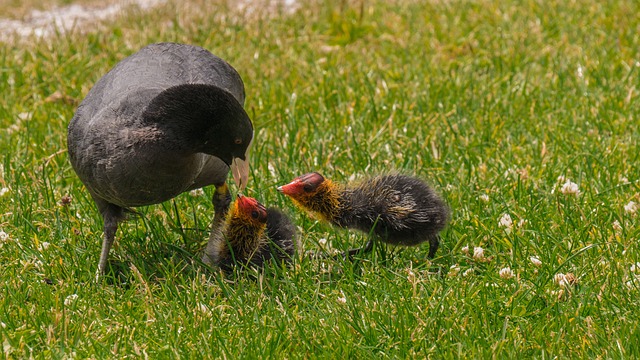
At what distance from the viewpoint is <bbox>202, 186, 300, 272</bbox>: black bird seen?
16.3 feet

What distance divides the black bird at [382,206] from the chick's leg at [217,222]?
419mm

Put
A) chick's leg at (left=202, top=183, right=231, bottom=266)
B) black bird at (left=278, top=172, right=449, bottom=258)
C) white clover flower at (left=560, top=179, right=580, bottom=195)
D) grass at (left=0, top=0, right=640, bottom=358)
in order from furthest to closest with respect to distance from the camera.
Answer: white clover flower at (left=560, top=179, right=580, bottom=195), chick's leg at (left=202, top=183, right=231, bottom=266), black bird at (left=278, top=172, right=449, bottom=258), grass at (left=0, top=0, right=640, bottom=358)

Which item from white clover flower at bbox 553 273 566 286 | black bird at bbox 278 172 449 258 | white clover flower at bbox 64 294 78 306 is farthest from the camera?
Answer: black bird at bbox 278 172 449 258

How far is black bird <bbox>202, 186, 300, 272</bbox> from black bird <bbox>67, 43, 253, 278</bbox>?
0.72 feet

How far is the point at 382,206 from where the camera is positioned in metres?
4.96

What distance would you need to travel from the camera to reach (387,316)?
4168 mm

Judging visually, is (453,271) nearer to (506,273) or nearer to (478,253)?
(478,253)

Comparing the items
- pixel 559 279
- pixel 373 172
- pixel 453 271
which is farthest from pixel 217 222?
pixel 559 279

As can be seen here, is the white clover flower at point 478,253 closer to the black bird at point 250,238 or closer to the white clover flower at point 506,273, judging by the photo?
the white clover flower at point 506,273

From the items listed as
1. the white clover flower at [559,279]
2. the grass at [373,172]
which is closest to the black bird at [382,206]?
the grass at [373,172]

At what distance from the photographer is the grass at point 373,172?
4.16 metres

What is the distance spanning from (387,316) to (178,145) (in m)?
1.26

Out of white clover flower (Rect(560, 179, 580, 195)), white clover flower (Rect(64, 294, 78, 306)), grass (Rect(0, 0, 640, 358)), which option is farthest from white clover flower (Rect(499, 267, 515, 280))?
white clover flower (Rect(64, 294, 78, 306))

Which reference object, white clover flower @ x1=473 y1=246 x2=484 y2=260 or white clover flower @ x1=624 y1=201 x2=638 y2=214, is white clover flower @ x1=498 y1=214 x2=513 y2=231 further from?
white clover flower @ x1=624 y1=201 x2=638 y2=214
